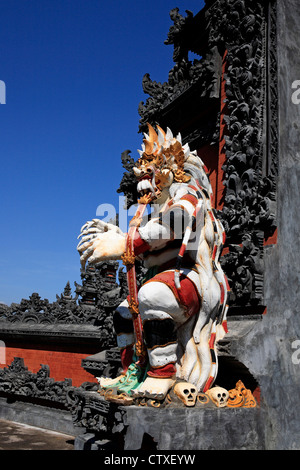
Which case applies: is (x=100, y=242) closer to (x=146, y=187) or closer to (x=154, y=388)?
(x=146, y=187)

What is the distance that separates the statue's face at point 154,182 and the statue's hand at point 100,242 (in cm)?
46

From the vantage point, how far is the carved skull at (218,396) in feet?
13.5

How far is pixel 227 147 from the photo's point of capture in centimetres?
584

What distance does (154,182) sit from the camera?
4.48 metres

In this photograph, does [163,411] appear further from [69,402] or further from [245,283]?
[69,402]

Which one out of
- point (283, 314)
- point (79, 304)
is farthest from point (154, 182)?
point (79, 304)

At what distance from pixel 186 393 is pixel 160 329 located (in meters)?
0.57

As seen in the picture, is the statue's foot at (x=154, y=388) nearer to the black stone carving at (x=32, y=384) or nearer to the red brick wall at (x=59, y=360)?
the black stone carving at (x=32, y=384)

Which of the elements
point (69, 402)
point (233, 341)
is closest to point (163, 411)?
point (233, 341)

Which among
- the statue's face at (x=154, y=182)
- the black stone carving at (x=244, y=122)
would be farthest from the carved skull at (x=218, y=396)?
the statue's face at (x=154, y=182)

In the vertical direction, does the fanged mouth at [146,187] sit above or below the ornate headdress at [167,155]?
below

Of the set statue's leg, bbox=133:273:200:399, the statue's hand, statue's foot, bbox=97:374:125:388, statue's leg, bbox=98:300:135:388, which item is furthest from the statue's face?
statue's foot, bbox=97:374:125:388

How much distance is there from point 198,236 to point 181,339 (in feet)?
3.12

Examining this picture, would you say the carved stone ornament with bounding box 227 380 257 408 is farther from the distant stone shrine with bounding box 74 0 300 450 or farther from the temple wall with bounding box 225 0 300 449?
the temple wall with bounding box 225 0 300 449
